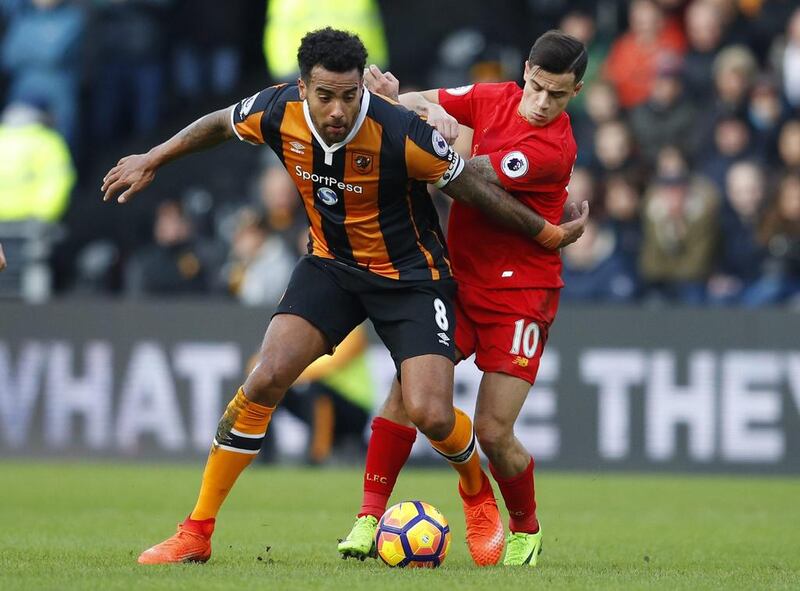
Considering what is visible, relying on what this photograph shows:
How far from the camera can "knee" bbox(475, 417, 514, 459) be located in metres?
7.31

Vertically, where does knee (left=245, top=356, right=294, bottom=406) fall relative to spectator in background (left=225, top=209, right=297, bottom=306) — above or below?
below

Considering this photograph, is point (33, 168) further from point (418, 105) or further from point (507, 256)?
point (507, 256)

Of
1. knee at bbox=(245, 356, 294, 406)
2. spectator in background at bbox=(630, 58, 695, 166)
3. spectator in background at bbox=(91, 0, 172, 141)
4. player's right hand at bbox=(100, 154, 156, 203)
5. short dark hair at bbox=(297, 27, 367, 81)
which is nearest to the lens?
short dark hair at bbox=(297, 27, 367, 81)

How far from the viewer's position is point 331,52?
6.64 metres

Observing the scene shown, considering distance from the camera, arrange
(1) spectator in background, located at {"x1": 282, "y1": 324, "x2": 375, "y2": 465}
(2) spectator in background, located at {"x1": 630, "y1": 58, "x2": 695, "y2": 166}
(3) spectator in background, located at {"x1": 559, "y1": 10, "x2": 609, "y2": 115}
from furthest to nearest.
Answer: (3) spectator in background, located at {"x1": 559, "y1": 10, "x2": 609, "y2": 115} → (2) spectator in background, located at {"x1": 630, "y1": 58, "x2": 695, "y2": 166} → (1) spectator in background, located at {"x1": 282, "y1": 324, "x2": 375, "y2": 465}

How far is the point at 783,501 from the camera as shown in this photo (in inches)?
442

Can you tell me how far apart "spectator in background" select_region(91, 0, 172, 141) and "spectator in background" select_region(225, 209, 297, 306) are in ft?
11.5

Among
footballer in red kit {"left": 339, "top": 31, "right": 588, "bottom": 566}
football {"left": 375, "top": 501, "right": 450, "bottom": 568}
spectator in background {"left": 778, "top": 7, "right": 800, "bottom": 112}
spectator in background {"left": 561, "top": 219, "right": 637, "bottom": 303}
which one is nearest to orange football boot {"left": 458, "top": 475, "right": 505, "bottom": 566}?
footballer in red kit {"left": 339, "top": 31, "right": 588, "bottom": 566}

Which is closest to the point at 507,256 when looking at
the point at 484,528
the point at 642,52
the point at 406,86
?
the point at 484,528

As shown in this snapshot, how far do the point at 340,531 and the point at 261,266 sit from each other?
226 inches

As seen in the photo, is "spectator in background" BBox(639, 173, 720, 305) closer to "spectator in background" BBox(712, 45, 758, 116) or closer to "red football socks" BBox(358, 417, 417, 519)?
"spectator in background" BBox(712, 45, 758, 116)

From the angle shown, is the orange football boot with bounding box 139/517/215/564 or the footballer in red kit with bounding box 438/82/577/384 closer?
the orange football boot with bounding box 139/517/215/564

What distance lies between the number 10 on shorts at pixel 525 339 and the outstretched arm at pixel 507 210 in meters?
0.40

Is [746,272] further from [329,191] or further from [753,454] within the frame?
[329,191]
